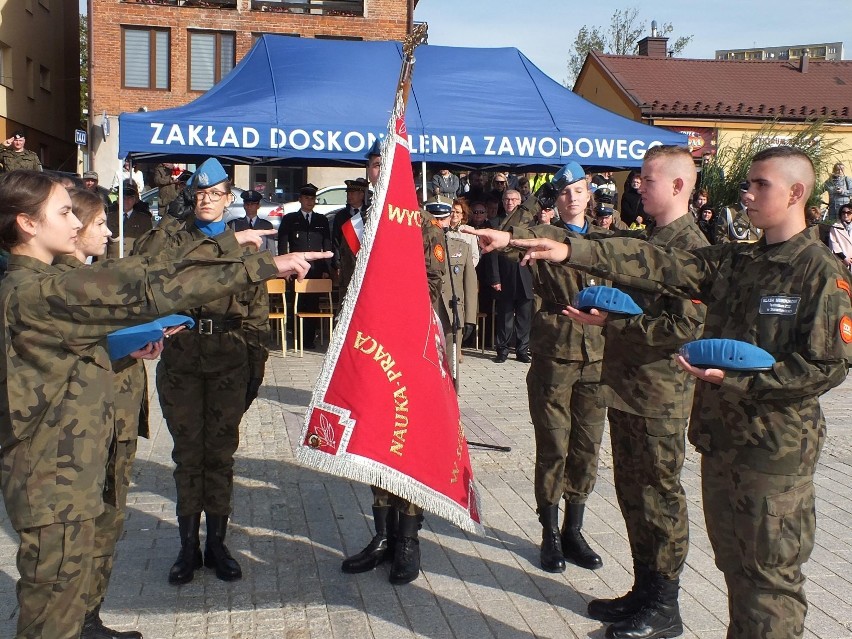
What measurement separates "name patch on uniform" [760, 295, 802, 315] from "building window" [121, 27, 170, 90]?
29988 mm

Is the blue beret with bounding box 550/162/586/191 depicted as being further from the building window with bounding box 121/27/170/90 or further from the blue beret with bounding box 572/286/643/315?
the building window with bounding box 121/27/170/90

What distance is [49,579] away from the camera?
9.38ft

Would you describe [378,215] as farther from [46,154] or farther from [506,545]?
[46,154]

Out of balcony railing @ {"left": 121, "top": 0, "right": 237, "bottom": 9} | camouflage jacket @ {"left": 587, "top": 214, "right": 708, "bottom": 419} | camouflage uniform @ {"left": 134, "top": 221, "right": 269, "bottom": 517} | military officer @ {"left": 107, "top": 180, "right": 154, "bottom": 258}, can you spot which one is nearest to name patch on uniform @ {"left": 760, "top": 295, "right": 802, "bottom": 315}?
camouflage jacket @ {"left": 587, "top": 214, "right": 708, "bottom": 419}

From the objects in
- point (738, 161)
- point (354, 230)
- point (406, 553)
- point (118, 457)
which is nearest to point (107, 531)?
point (118, 457)

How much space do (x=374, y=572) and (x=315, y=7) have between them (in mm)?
29191

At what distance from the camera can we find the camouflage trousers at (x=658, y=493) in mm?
4066

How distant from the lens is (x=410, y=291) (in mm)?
3963

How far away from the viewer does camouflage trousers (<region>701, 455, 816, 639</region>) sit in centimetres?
305

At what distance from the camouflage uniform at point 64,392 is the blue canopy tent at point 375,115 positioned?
25.3 ft

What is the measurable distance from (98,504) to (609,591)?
2728mm

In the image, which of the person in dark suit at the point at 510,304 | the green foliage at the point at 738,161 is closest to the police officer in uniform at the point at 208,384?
the person in dark suit at the point at 510,304

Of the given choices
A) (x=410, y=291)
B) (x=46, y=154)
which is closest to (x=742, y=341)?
(x=410, y=291)

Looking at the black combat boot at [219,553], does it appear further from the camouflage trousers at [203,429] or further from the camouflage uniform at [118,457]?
the camouflage uniform at [118,457]
